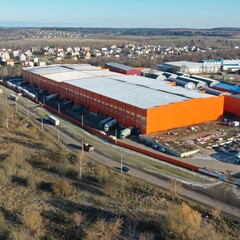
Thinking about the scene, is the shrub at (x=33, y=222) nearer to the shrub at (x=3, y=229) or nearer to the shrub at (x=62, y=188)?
the shrub at (x=3, y=229)

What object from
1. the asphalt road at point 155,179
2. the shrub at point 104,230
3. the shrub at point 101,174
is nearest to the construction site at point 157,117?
the asphalt road at point 155,179

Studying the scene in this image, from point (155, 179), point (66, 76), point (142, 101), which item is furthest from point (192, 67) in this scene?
point (155, 179)

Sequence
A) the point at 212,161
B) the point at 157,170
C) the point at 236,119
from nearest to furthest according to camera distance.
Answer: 1. the point at 157,170
2. the point at 212,161
3. the point at 236,119

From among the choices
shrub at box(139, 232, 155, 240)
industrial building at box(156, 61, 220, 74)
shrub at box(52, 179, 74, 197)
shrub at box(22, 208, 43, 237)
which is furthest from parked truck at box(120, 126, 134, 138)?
industrial building at box(156, 61, 220, 74)

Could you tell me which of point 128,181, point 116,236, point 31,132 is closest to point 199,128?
point 128,181

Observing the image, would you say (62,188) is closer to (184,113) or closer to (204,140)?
(204,140)

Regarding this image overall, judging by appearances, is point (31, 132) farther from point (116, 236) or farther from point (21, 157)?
point (116, 236)
